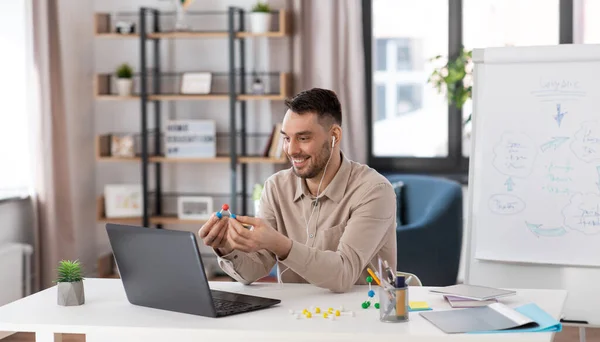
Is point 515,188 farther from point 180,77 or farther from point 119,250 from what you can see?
point 180,77

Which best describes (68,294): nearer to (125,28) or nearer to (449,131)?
(125,28)

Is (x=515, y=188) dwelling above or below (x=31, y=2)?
below

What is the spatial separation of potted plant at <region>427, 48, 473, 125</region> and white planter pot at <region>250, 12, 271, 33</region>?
104 centimetres

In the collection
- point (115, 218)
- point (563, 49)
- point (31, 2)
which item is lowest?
point (115, 218)

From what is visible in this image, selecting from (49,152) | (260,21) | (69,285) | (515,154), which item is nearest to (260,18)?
(260,21)

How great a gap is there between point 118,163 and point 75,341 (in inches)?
78.1

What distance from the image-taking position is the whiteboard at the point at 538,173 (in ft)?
10.4

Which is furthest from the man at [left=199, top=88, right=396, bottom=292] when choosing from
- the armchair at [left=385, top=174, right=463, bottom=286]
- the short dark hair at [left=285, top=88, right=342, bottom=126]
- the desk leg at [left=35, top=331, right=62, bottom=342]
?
the armchair at [left=385, top=174, right=463, bottom=286]

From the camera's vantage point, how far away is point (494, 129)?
3322mm

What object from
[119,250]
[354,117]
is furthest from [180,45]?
[119,250]

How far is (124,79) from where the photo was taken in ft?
17.9

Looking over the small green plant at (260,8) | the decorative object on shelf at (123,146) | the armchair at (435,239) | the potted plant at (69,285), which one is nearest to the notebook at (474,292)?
the potted plant at (69,285)

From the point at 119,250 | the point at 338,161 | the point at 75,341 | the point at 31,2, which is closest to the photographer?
the point at 119,250

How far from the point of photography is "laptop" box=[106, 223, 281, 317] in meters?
2.04
